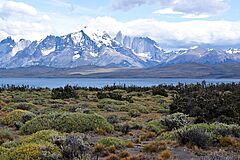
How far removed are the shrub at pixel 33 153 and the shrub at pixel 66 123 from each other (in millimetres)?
5759

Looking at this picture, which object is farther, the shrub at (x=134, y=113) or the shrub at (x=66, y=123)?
the shrub at (x=134, y=113)

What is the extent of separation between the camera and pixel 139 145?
49.3ft

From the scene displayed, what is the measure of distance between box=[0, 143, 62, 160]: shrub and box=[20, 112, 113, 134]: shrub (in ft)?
18.9

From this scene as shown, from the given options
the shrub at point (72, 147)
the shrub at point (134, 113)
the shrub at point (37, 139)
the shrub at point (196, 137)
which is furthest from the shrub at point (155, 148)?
the shrub at point (134, 113)

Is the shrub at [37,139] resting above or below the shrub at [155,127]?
above

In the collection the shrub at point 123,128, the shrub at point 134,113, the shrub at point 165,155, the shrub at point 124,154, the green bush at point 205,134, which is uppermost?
the green bush at point 205,134

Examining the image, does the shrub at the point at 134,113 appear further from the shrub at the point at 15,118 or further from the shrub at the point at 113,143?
the shrub at the point at 113,143

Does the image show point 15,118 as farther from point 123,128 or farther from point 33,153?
point 33,153

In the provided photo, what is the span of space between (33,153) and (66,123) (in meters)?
6.83

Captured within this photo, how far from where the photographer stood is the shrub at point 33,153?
37.5 feet

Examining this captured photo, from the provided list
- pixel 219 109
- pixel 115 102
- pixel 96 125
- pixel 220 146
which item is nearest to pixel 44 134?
pixel 96 125

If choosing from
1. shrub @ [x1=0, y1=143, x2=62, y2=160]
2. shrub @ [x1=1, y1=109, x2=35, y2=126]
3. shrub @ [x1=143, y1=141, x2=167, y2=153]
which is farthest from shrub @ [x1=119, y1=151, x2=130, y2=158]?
shrub @ [x1=1, y1=109, x2=35, y2=126]

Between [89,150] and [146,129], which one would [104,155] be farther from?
[146,129]

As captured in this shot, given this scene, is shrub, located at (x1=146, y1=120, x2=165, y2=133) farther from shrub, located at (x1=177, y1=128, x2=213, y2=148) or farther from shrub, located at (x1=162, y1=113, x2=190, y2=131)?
shrub, located at (x1=177, y1=128, x2=213, y2=148)
